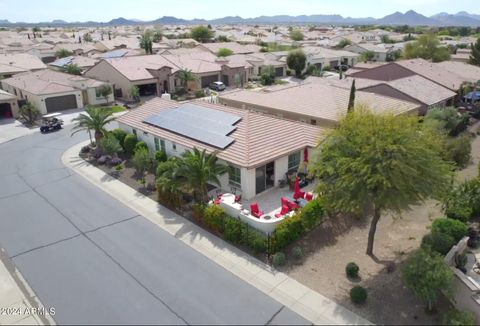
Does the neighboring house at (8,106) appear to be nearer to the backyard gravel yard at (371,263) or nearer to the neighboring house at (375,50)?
the backyard gravel yard at (371,263)

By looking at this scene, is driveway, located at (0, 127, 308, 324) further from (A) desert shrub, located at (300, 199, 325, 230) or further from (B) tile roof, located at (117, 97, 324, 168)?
(B) tile roof, located at (117, 97, 324, 168)

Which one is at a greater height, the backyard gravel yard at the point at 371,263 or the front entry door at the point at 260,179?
the front entry door at the point at 260,179

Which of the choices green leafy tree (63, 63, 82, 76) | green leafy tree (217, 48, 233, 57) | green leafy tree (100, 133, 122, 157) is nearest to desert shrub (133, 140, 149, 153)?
green leafy tree (100, 133, 122, 157)

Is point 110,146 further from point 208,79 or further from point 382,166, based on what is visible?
point 208,79

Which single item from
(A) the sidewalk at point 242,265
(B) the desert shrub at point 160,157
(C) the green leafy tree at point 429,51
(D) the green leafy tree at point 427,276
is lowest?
(A) the sidewalk at point 242,265

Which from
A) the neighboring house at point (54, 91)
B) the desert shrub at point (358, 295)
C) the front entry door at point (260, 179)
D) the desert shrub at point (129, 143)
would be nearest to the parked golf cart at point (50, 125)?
the neighboring house at point (54, 91)

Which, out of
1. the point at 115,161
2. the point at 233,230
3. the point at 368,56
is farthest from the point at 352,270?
the point at 368,56
